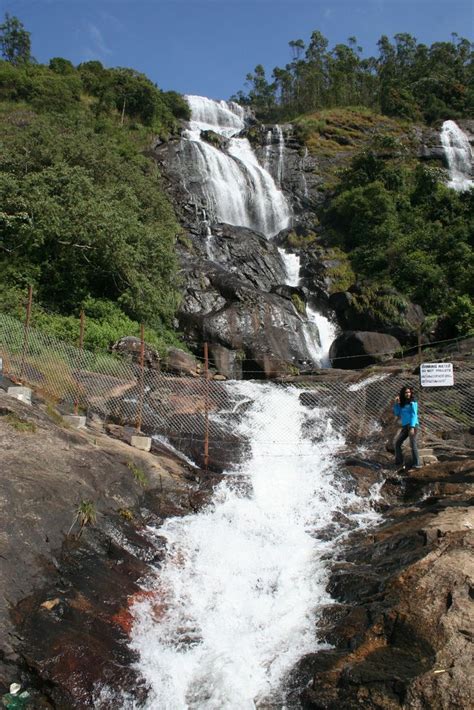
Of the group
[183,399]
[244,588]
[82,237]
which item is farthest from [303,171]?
[244,588]

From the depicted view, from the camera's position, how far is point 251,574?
7.44 meters

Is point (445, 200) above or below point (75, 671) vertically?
above

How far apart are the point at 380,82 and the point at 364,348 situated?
49115mm

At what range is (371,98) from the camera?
190 ft

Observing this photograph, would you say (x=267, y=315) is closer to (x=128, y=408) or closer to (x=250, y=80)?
(x=128, y=408)

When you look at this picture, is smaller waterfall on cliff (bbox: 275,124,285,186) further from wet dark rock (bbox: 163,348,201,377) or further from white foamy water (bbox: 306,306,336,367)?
wet dark rock (bbox: 163,348,201,377)

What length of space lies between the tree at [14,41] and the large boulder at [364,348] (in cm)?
6189

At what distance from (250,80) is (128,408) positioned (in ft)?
229

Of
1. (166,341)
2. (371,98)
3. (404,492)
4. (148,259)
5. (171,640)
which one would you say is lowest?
(171,640)

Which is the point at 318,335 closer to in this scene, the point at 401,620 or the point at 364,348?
the point at 364,348

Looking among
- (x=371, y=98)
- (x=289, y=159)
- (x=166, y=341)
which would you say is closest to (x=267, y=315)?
(x=166, y=341)

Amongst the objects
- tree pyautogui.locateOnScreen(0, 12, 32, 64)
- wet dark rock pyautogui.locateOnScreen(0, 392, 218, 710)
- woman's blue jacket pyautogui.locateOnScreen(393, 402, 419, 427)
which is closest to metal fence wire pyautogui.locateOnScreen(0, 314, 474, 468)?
woman's blue jacket pyautogui.locateOnScreen(393, 402, 419, 427)

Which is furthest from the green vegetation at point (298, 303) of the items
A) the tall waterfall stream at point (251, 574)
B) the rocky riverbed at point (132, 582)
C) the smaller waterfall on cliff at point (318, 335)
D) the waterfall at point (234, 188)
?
the rocky riverbed at point (132, 582)

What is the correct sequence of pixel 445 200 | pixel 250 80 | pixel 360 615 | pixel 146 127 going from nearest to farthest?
pixel 360 615 → pixel 445 200 → pixel 146 127 → pixel 250 80
